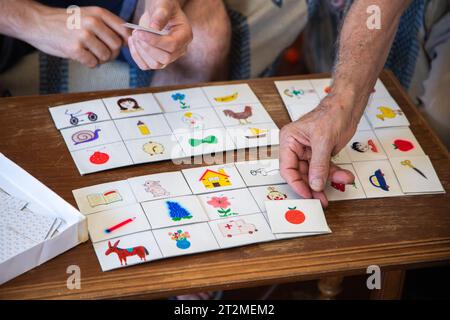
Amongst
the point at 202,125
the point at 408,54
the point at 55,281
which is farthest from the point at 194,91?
the point at 408,54

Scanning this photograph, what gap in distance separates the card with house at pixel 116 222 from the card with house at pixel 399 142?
49 centimetres

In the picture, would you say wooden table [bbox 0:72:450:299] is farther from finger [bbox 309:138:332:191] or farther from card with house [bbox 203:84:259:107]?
card with house [bbox 203:84:259:107]

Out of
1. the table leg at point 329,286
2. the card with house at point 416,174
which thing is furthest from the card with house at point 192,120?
the table leg at point 329,286

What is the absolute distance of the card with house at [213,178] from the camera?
3.49ft

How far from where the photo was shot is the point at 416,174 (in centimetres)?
113

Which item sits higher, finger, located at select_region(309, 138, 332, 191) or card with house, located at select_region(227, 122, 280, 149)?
finger, located at select_region(309, 138, 332, 191)

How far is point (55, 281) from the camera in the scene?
2.89ft

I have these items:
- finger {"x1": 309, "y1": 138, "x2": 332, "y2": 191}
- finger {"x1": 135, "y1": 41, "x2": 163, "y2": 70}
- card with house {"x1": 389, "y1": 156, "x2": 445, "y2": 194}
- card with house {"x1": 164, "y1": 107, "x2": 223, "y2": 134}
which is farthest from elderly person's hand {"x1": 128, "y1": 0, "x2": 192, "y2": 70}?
card with house {"x1": 389, "y1": 156, "x2": 445, "y2": 194}

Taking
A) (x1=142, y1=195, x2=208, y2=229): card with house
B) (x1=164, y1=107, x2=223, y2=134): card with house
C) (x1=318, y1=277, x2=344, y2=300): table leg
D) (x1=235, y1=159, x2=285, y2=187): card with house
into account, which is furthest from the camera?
(x1=318, y1=277, x2=344, y2=300): table leg

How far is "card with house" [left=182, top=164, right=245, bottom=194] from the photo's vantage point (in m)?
1.06

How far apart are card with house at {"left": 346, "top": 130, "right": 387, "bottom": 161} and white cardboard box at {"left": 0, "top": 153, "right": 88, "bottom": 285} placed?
523 mm

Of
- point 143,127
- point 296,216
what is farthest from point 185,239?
point 143,127
